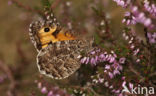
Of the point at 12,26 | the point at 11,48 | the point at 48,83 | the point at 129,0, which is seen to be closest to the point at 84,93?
the point at 48,83

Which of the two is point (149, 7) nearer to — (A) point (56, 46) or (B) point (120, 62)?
(B) point (120, 62)

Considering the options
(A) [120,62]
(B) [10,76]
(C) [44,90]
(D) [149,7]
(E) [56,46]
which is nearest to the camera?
(D) [149,7]

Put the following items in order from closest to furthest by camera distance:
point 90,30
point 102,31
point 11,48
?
1. point 102,31
2. point 90,30
3. point 11,48

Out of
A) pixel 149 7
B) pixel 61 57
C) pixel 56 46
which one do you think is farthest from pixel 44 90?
pixel 149 7

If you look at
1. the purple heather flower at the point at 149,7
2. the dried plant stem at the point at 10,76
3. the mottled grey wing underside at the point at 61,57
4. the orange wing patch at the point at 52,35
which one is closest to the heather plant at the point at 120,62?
the purple heather flower at the point at 149,7

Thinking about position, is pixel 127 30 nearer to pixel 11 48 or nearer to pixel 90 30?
pixel 90 30

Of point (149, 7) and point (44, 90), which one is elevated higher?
point (149, 7)

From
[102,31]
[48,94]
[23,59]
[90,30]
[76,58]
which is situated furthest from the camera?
[23,59]

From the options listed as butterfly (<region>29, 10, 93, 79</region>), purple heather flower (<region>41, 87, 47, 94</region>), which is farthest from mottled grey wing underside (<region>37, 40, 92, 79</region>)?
purple heather flower (<region>41, 87, 47, 94</region>)
